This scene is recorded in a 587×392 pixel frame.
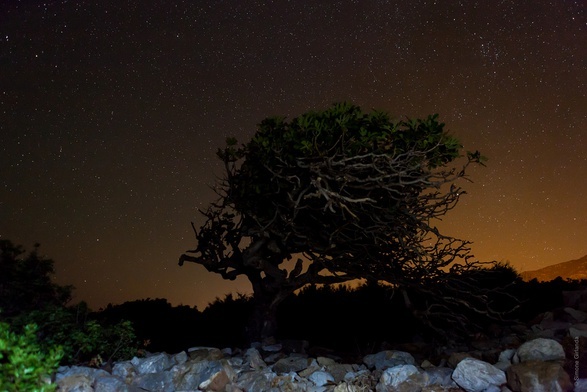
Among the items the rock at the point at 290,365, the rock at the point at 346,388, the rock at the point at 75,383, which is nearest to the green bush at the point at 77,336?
the rock at the point at 75,383

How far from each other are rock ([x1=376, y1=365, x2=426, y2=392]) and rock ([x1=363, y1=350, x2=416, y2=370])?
803 mm

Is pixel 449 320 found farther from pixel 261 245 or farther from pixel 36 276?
pixel 36 276

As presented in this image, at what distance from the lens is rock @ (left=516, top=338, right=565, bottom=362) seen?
328 inches

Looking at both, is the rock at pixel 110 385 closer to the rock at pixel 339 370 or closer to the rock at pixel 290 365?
the rock at pixel 290 365

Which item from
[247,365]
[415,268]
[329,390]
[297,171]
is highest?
[297,171]

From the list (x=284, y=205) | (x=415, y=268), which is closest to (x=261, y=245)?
(x=284, y=205)

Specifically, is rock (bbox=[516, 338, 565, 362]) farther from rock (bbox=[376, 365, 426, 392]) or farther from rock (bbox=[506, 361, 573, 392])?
rock (bbox=[376, 365, 426, 392])

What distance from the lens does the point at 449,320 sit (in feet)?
37.3

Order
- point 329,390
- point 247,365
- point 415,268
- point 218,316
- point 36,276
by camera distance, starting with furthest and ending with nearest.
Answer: point 218,316, point 415,268, point 36,276, point 247,365, point 329,390

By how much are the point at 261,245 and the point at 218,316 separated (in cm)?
360

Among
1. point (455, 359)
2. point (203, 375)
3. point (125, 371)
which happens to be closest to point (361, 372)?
point (455, 359)

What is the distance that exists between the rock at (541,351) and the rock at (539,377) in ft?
1.46

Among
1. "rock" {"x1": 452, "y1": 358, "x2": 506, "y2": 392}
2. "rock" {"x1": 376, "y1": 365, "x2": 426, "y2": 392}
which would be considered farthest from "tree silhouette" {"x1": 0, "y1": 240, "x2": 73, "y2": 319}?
"rock" {"x1": 452, "y1": 358, "x2": 506, "y2": 392}

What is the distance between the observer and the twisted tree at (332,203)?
381 inches
